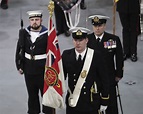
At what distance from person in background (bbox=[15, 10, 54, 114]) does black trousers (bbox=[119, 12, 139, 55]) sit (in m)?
2.97

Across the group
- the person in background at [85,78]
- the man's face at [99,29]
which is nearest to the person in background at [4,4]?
the man's face at [99,29]

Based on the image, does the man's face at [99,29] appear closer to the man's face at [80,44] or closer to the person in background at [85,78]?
the person in background at [85,78]

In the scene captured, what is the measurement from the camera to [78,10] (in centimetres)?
1276

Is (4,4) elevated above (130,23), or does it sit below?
below

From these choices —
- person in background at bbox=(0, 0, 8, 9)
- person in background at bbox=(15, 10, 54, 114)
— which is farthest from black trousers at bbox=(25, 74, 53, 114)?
person in background at bbox=(0, 0, 8, 9)

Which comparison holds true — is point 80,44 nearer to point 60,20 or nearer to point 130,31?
point 130,31

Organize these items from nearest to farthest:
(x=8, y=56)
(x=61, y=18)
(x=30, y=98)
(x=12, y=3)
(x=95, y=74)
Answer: (x=95, y=74) < (x=30, y=98) < (x=8, y=56) < (x=61, y=18) < (x=12, y=3)

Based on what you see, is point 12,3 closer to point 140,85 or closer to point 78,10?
point 78,10

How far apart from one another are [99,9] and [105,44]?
6.08m

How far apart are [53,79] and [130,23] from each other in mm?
3940

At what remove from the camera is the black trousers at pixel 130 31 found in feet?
33.0

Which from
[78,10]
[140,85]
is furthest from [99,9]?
[140,85]

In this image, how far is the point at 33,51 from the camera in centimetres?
740

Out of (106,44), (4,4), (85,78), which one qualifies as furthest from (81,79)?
(4,4)
